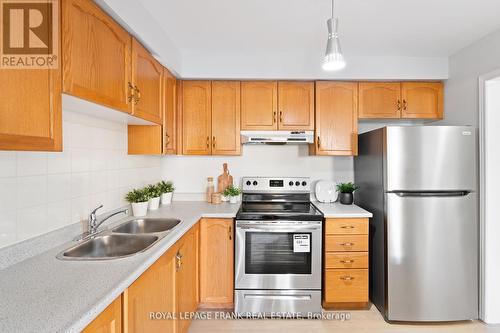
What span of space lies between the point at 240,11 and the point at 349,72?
1291 millimetres

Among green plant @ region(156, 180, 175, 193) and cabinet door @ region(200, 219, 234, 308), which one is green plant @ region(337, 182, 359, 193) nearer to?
cabinet door @ region(200, 219, 234, 308)

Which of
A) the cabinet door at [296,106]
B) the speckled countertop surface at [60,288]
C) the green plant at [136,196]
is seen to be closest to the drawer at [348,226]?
the cabinet door at [296,106]

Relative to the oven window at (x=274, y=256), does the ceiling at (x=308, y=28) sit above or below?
above

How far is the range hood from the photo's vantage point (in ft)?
8.66

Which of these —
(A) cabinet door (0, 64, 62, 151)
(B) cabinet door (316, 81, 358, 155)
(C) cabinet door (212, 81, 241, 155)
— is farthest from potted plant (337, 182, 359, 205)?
(A) cabinet door (0, 64, 62, 151)

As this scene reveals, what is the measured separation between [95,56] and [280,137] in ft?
5.61

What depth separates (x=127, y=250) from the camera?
162cm

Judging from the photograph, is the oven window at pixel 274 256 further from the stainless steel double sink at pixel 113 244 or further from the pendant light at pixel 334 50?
the pendant light at pixel 334 50

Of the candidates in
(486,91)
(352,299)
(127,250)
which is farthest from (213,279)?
(486,91)

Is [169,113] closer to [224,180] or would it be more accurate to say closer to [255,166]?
[224,180]

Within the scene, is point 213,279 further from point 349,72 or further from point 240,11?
point 349,72

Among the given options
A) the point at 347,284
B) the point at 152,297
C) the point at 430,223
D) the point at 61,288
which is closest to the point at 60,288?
the point at 61,288

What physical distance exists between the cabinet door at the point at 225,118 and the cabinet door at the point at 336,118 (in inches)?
32.0

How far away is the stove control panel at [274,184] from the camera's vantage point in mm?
2930
